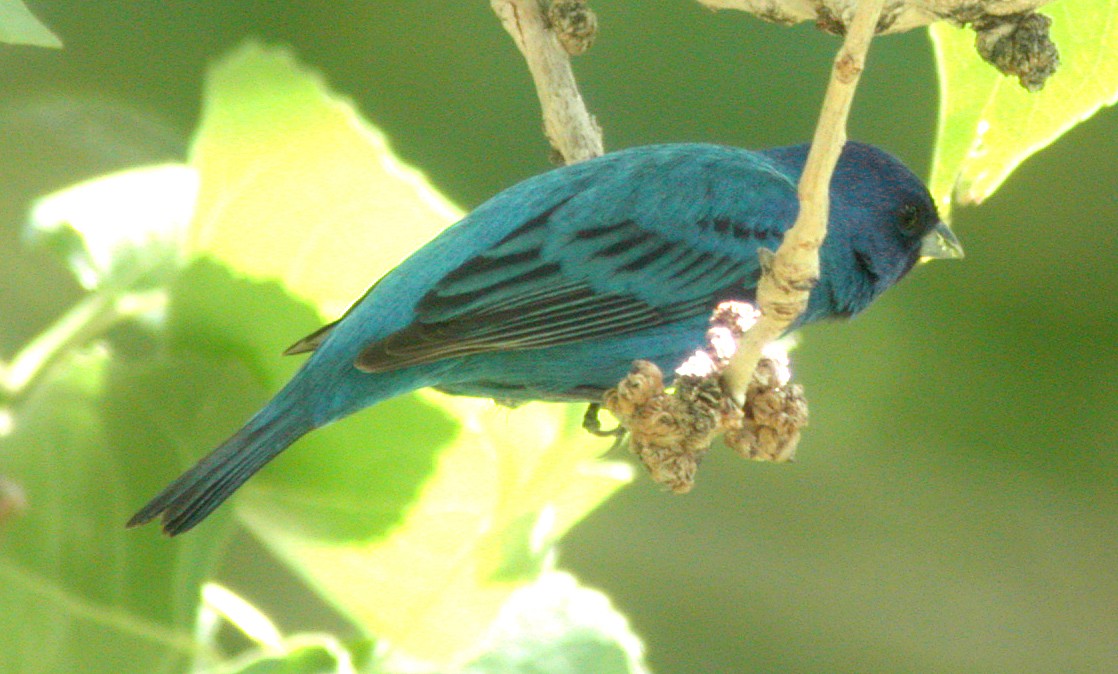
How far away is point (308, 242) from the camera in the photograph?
2.60 metres

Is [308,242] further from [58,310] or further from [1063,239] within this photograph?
[1063,239]

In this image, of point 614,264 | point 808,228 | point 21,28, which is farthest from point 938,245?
point 21,28

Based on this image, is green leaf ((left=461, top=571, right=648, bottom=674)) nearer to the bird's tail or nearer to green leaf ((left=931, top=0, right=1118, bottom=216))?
the bird's tail

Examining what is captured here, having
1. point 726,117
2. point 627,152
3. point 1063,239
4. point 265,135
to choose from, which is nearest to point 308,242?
point 265,135

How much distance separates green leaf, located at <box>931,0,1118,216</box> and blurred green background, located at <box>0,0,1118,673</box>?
2.09 m

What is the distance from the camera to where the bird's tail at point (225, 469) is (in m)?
2.50

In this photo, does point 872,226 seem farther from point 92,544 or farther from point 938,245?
point 92,544

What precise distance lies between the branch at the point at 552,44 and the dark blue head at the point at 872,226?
745mm

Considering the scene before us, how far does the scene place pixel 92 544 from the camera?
256 cm

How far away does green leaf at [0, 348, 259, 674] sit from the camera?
2.48 m

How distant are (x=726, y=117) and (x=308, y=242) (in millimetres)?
2628

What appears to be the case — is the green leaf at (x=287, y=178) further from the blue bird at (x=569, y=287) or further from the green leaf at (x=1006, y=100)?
the green leaf at (x=1006, y=100)

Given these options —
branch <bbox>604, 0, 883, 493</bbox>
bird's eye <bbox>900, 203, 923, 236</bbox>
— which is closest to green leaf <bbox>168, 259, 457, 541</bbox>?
branch <bbox>604, 0, 883, 493</bbox>

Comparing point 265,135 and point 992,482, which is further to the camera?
point 992,482
